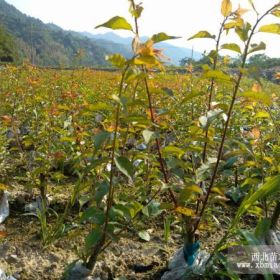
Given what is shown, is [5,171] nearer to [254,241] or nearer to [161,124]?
[161,124]

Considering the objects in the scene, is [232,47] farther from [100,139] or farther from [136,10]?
[100,139]

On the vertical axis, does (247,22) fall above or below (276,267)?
above

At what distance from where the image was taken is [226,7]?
1.55 metres

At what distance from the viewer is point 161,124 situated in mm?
1697

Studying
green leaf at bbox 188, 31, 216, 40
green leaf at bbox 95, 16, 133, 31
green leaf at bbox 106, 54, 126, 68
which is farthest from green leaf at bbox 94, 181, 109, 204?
green leaf at bbox 188, 31, 216, 40

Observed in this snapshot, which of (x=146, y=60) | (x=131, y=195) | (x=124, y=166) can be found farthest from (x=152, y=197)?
(x=146, y=60)

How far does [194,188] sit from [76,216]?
48.4 inches

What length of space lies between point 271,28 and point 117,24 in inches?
23.1

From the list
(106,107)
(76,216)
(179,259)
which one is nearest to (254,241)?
(179,259)

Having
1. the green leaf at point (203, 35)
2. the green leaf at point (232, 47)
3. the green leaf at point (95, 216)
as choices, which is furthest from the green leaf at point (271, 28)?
the green leaf at point (95, 216)

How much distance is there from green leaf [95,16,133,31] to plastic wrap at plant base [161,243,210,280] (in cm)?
108

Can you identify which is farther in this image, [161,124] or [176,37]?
[161,124]

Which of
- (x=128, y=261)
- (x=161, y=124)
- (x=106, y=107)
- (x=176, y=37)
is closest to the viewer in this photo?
(x=176, y=37)

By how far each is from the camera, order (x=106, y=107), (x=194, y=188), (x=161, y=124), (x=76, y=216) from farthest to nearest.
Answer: (x=76, y=216) → (x=161, y=124) → (x=194, y=188) → (x=106, y=107)
